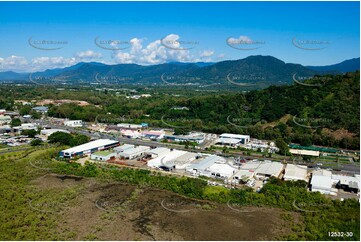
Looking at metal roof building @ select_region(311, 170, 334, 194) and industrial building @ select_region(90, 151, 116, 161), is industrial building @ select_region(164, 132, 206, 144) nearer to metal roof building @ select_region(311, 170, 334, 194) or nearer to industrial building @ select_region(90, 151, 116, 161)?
industrial building @ select_region(90, 151, 116, 161)

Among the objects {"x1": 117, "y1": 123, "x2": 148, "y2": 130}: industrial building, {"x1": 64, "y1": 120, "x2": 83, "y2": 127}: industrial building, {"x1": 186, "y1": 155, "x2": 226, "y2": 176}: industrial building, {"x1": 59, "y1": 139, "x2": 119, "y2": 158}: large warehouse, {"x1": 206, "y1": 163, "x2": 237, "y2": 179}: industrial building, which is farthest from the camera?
{"x1": 64, "y1": 120, "x2": 83, "y2": 127}: industrial building

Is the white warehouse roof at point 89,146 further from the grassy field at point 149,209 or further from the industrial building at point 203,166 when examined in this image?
the industrial building at point 203,166

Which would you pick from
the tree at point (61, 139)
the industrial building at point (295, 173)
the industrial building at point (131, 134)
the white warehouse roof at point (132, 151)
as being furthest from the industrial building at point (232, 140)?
the tree at point (61, 139)

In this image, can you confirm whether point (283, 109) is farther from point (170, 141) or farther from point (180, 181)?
point (180, 181)

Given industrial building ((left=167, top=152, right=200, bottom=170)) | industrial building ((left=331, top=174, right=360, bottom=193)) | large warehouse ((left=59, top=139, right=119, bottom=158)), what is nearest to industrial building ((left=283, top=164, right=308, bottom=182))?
industrial building ((left=331, top=174, right=360, bottom=193))

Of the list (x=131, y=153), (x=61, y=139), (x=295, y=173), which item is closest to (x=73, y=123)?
(x=61, y=139)

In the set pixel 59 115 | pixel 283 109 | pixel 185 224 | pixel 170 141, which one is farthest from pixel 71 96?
pixel 185 224
